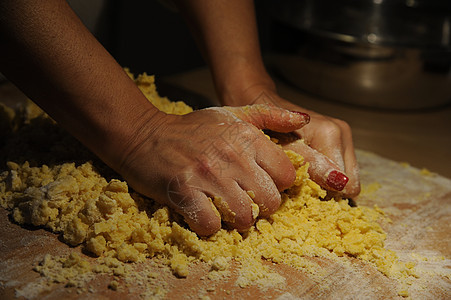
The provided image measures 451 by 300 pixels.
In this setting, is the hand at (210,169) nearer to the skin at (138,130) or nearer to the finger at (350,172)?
the skin at (138,130)

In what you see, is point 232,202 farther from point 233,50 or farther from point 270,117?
point 233,50

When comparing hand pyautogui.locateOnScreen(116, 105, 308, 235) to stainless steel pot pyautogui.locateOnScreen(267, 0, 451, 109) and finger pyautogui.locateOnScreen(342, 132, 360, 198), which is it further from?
stainless steel pot pyautogui.locateOnScreen(267, 0, 451, 109)

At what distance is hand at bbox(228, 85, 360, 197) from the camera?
93 centimetres

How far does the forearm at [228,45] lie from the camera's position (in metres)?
1.13

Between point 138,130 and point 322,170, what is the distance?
35cm

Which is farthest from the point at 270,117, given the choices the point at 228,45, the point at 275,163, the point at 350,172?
the point at 228,45

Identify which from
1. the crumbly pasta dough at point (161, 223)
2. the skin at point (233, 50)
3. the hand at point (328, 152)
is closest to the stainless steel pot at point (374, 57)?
the skin at point (233, 50)

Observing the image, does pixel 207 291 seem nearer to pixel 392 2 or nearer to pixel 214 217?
pixel 214 217

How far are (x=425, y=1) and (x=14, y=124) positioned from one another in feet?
5.93

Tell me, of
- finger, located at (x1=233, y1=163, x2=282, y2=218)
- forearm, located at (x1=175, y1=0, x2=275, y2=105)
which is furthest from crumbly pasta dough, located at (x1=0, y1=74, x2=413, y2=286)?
forearm, located at (x1=175, y1=0, x2=275, y2=105)

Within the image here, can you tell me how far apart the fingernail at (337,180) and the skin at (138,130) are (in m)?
0.10

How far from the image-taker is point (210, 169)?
81cm

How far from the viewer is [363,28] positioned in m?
1.99

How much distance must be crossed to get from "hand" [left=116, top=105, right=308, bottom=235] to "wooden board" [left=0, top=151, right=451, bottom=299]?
3.8 inches
